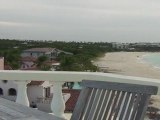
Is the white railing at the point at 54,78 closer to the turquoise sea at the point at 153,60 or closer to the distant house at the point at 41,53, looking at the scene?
the distant house at the point at 41,53

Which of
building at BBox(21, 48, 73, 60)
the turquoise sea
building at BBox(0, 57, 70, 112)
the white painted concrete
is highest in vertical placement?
the white painted concrete

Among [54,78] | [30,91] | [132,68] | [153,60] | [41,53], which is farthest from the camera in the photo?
[153,60]

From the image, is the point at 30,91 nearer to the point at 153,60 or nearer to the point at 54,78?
the point at 54,78

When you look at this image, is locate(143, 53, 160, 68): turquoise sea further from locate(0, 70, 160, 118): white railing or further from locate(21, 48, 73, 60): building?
locate(0, 70, 160, 118): white railing

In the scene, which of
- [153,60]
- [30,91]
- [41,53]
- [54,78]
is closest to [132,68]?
[41,53]

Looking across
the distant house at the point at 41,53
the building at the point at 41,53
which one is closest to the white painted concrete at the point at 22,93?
the building at the point at 41,53

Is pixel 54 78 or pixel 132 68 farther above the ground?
pixel 54 78

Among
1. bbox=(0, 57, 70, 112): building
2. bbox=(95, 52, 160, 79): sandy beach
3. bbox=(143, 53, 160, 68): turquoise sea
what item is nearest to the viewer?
bbox=(0, 57, 70, 112): building

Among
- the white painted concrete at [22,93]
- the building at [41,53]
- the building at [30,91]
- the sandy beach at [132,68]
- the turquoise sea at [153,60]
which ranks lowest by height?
the turquoise sea at [153,60]

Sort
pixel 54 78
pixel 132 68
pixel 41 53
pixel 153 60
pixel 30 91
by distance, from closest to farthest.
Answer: pixel 54 78
pixel 30 91
pixel 41 53
pixel 132 68
pixel 153 60

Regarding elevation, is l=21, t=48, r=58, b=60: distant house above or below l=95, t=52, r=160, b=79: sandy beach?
above

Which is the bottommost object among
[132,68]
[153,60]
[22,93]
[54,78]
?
[153,60]

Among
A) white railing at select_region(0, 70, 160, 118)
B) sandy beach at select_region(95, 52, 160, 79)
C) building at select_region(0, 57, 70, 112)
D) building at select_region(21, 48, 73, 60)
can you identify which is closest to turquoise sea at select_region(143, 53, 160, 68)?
sandy beach at select_region(95, 52, 160, 79)

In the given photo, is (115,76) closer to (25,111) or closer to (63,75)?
(63,75)
